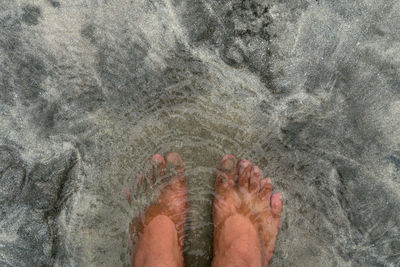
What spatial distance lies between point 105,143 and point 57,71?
1.56 feet

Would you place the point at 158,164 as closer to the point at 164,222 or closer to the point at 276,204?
the point at 164,222

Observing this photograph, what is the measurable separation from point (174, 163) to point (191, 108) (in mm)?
355

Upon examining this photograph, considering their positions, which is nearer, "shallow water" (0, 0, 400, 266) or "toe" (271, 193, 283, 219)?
"shallow water" (0, 0, 400, 266)

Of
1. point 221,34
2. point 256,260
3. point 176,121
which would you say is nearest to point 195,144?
point 176,121

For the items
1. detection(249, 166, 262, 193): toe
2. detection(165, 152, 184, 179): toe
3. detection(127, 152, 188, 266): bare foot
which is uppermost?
detection(165, 152, 184, 179): toe

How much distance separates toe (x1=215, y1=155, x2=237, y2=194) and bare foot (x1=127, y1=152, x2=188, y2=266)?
214 millimetres

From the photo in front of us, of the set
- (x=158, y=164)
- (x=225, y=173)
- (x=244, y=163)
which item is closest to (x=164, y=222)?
(x=158, y=164)

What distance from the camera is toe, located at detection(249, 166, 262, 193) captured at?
6.20ft

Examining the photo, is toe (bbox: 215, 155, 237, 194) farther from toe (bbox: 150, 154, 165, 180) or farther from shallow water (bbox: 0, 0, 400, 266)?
toe (bbox: 150, 154, 165, 180)

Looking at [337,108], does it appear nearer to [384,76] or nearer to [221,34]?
[384,76]

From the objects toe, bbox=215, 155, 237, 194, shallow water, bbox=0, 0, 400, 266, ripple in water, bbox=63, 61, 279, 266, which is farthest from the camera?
toe, bbox=215, 155, 237, 194

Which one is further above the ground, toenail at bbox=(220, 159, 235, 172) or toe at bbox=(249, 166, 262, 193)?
toenail at bbox=(220, 159, 235, 172)

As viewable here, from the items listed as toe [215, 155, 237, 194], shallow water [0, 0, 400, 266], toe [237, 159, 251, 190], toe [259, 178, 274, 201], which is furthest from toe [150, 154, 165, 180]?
toe [259, 178, 274, 201]

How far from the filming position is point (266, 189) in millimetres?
1906
